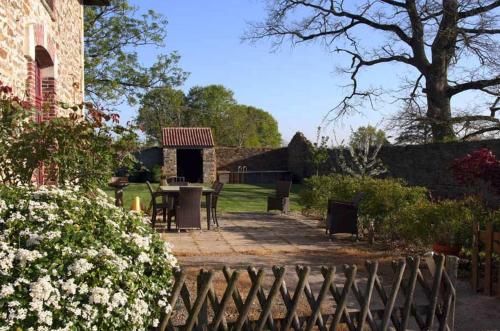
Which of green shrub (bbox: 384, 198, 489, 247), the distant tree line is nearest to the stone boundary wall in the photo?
green shrub (bbox: 384, 198, 489, 247)

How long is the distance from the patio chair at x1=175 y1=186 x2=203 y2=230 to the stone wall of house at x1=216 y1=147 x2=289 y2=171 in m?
21.9

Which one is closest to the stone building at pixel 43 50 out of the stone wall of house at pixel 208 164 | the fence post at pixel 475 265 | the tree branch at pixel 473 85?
the fence post at pixel 475 265

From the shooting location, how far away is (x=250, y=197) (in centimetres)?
1912

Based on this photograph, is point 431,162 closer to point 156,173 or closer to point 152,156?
point 156,173

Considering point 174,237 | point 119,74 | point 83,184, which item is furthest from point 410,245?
point 119,74

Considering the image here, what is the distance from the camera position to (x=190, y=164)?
30.5 metres

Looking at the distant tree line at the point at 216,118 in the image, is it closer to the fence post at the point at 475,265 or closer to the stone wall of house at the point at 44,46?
the stone wall of house at the point at 44,46

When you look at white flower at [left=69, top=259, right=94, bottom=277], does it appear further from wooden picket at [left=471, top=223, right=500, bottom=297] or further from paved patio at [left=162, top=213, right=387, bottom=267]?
wooden picket at [left=471, top=223, right=500, bottom=297]

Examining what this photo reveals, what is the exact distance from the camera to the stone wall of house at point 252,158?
102 ft

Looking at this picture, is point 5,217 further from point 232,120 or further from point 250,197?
point 232,120

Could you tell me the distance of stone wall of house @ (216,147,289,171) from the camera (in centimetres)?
3111

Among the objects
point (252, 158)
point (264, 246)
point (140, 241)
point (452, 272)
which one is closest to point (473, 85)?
point (264, 246)

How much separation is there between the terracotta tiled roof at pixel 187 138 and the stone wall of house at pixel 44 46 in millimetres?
17654

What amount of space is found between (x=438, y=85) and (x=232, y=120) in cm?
3411
